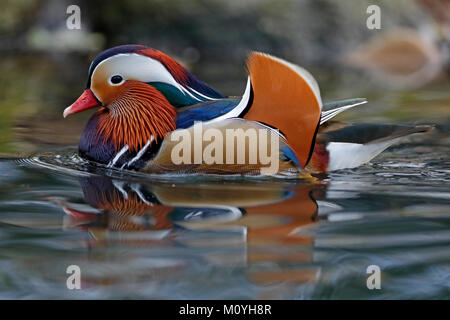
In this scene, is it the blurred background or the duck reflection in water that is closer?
the duck reflection in water

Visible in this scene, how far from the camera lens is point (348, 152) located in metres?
3.89

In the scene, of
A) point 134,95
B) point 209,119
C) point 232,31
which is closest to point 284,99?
point 209,119

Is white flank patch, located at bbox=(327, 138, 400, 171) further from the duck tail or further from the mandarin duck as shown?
the duck tail

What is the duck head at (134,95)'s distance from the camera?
3.86 meters

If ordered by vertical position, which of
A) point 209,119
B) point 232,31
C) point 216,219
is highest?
point 232,31

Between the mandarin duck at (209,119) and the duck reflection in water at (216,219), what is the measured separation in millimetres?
190

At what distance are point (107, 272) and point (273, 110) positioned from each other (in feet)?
4.86

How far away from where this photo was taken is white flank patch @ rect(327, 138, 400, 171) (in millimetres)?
3861

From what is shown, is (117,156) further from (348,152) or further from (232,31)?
(232,31)

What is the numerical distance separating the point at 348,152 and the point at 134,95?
46.5 inches

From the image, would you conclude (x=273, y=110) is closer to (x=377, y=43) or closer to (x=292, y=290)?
(x=292, y=290)

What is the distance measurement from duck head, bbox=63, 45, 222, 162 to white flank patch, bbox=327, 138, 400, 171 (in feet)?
2.33

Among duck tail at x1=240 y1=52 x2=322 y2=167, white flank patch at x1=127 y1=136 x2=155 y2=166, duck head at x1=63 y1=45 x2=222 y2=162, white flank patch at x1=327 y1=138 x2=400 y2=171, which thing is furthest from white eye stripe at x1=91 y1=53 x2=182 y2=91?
white flank patch at x1=327 y1=138 x2=400 y2=171

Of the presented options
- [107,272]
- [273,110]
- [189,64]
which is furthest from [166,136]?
[189,64]
